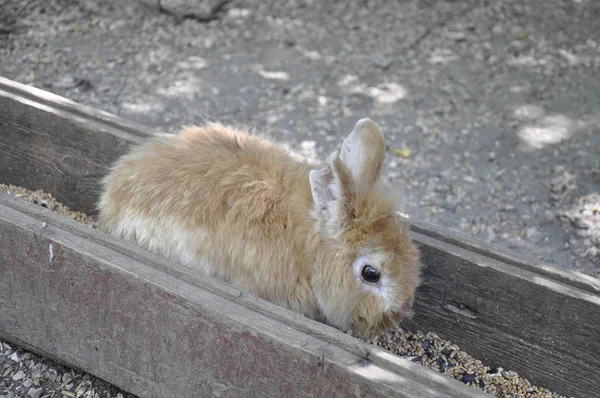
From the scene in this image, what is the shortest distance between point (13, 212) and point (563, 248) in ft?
11.6

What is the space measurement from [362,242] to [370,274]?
0.14m

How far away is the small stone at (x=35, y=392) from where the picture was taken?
10.00 ft

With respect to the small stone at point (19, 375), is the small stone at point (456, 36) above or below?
above

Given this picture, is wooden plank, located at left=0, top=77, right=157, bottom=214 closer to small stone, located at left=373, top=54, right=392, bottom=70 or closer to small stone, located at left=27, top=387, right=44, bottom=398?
small stone, located at left=27, top=387, right=44, bottom=398

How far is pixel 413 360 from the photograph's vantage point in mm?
3242

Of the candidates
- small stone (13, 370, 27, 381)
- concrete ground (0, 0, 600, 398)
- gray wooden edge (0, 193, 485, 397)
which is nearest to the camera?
gray wooden edge (0, 193, 485, 397)

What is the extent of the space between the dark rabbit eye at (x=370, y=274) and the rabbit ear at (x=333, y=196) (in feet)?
0.65

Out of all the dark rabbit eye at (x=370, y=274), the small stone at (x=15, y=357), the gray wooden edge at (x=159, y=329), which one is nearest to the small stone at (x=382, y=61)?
the dark rabbit eye at (x=370, y=274)

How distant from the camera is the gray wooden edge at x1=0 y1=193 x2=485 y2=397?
2412 mm

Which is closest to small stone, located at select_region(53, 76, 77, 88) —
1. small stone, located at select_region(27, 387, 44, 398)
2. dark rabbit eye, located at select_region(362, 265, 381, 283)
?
small stone, located at select_region(27, 387, 44, 398)

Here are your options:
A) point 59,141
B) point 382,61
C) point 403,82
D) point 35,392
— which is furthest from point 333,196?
point 382,61

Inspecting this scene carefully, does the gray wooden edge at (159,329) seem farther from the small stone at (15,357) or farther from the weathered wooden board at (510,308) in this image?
the weathered wooden board at (510,308)

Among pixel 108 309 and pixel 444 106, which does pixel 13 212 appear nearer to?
pixel 108 309

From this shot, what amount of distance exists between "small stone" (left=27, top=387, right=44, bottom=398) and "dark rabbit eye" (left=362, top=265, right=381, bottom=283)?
A: 58.8 inches
